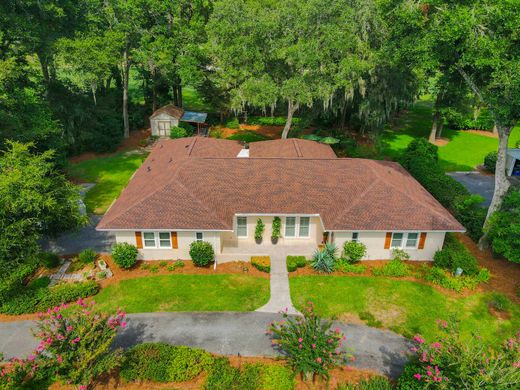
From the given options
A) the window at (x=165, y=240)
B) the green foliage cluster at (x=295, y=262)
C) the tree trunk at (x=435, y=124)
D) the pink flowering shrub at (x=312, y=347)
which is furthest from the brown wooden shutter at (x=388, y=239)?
the tree trunk at (x=435, y=124)

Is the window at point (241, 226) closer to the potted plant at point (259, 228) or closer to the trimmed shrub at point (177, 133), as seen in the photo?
the potted plant at point (259, 228)

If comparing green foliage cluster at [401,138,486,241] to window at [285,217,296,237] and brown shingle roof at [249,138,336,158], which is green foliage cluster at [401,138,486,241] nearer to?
brown shingle roof at [249,138,336,158]

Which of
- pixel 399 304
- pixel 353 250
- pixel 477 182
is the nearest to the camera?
pixel 399 304

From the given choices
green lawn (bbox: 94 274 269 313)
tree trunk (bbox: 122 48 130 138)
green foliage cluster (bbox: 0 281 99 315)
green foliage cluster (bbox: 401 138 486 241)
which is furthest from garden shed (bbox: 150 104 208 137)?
green foliage cluster (bbox: 0 281 99 315)

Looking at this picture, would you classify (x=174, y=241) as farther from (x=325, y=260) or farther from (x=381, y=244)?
(x=381, y=244)

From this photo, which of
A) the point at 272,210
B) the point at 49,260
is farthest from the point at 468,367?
the point at 49,260
